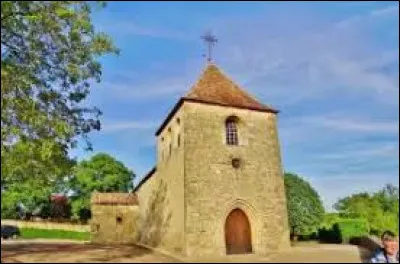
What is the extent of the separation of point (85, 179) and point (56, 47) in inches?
1515

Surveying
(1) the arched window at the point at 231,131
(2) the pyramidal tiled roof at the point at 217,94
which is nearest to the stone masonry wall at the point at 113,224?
(2) the pyramidal tiled roof at the point at 217,94

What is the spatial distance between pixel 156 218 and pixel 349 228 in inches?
534

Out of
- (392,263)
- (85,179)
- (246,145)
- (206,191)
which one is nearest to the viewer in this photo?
(392,263)

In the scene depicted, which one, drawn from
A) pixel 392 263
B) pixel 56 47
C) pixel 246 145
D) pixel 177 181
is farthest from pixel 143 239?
pixel 392 263

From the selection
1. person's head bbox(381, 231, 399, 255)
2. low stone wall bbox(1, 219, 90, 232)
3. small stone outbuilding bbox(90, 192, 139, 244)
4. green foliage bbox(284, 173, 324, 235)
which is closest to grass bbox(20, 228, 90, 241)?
low stone wall bbox(1, 219, 90, 232)

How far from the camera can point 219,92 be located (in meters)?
22.8

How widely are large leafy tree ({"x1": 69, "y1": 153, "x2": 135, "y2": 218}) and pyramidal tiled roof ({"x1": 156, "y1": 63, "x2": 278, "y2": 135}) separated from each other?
96.3 feet

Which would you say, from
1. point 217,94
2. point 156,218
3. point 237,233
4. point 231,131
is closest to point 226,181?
point 237,233

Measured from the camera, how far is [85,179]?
5225 cm

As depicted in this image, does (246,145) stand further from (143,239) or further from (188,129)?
(143,239)

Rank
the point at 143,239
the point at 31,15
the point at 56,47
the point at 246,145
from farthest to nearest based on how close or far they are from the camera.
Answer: the point at 143,239
the point at 246,145
the point at 56,47
the point at 31,15

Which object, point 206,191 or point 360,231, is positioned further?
point 360,231

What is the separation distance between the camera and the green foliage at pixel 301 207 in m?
35.7

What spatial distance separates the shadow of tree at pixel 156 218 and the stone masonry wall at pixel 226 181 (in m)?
3.43
